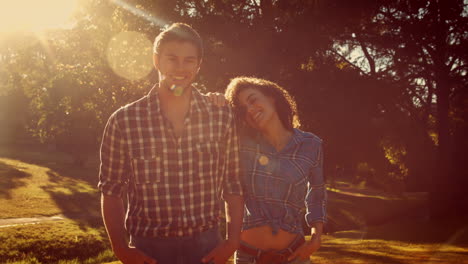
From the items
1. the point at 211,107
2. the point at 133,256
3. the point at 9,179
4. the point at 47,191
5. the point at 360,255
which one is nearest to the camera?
the point at 133,256

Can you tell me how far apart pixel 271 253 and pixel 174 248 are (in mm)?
788

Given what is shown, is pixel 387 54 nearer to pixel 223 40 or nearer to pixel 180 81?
pixel 223 40

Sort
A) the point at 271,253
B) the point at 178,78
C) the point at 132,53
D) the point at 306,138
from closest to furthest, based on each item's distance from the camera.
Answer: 1. the point at 178,78
2. the point at 271,253
3. the point at 306,138
4. the point at 132,53

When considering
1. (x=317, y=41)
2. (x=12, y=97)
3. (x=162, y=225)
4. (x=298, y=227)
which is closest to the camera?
(x=162, y=225)

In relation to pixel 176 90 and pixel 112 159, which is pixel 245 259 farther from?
pixel 176 90

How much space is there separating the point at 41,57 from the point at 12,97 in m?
24.4

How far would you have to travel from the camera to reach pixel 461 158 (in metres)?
21.2

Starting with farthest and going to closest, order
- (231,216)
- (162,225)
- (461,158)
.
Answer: (461,158)
(231,216)
(162,225)

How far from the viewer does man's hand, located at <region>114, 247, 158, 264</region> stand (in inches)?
105

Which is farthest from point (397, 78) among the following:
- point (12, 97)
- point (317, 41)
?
point (12, 97)

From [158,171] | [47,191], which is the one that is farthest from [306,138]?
[47,191]

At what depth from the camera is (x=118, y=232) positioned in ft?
8.96

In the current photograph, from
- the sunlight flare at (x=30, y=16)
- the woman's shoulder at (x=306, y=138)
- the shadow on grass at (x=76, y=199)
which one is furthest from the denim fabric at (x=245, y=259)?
the sunlight flare at (x=30, y=16)

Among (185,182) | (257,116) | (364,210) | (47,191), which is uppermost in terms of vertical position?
(257,116)
